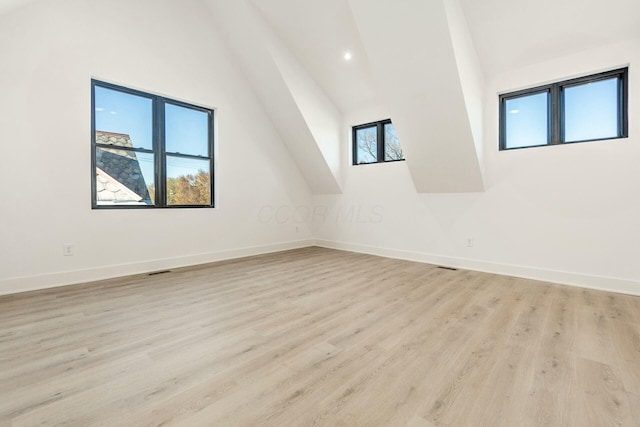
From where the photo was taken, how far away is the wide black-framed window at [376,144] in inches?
191

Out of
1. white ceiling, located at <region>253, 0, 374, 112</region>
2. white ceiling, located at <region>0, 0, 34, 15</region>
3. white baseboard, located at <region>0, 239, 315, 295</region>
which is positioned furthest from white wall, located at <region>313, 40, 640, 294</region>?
white ceiling, located at <region>0, 0, 34, 15</region>

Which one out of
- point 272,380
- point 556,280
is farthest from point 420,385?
point 556,280

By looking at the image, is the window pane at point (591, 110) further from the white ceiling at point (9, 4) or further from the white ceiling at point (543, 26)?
the white ceiling at point (9, 4)

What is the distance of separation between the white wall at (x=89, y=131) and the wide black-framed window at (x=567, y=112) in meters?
4.08

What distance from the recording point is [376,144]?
16.7 feet

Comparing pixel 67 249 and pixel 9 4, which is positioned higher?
pixel 9 4

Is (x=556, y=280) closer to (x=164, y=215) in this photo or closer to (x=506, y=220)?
(x=506, y=220)

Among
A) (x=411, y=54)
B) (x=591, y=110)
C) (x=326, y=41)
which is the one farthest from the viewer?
(x=326, y=41)

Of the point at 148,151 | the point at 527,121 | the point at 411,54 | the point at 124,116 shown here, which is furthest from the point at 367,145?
the point at 124,116

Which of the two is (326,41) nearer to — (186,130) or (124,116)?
(186,130)

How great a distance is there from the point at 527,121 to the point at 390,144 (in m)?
1.96

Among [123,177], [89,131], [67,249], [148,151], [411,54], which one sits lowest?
[67,249]

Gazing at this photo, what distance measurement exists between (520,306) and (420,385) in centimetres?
176

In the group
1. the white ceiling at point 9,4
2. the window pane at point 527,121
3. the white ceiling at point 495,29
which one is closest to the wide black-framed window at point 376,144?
the white ceiling at point 495,29
